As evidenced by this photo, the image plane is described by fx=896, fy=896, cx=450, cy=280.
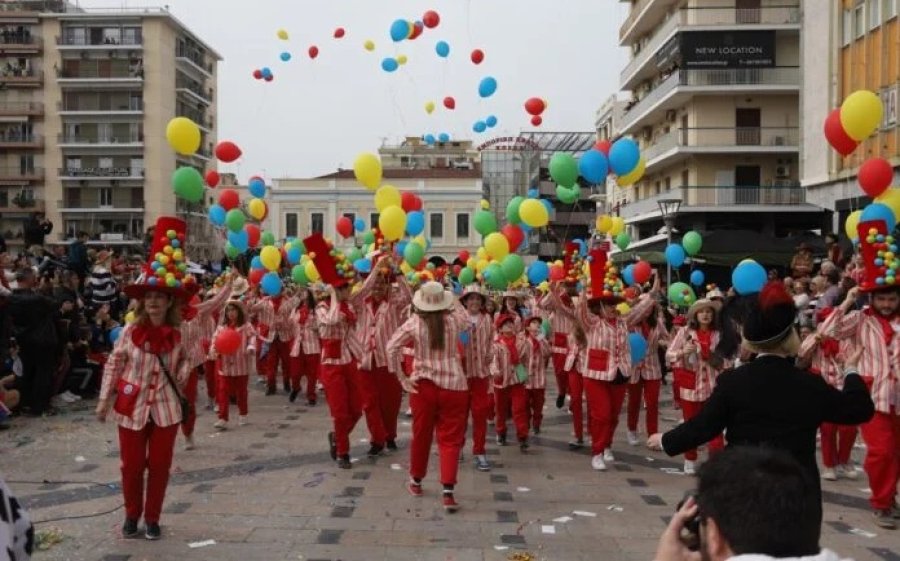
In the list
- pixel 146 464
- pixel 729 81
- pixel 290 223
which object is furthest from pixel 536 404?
pixel 290 223

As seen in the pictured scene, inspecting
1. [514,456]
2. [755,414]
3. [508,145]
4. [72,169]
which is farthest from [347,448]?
[72,169]

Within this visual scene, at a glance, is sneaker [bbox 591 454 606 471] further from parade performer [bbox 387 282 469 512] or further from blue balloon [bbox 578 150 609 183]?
blue balloon [bbox 578 150 609 183]

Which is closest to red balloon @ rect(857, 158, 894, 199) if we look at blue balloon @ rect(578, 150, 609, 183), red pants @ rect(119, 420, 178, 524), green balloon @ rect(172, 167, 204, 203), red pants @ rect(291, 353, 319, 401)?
blue balloon @ rect(578, 150, 609, 183)

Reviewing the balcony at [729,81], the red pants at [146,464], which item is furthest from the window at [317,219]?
the red pants at [146,464]

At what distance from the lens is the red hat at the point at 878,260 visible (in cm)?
682

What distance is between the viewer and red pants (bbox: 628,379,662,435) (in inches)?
395

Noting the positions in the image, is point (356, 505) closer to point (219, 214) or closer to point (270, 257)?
point (219, 214)

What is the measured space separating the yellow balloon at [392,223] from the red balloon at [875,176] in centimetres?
459

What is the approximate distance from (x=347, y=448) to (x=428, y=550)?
2830 millimetres

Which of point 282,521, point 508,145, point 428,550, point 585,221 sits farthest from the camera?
point 585,221

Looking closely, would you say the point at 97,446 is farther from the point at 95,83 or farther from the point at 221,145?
the point at 95,83

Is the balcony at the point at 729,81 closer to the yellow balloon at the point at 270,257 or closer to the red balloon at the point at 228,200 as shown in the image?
the yellow balloon at the point at 270,257

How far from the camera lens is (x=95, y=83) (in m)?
60.7

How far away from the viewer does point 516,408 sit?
32.3 ft
